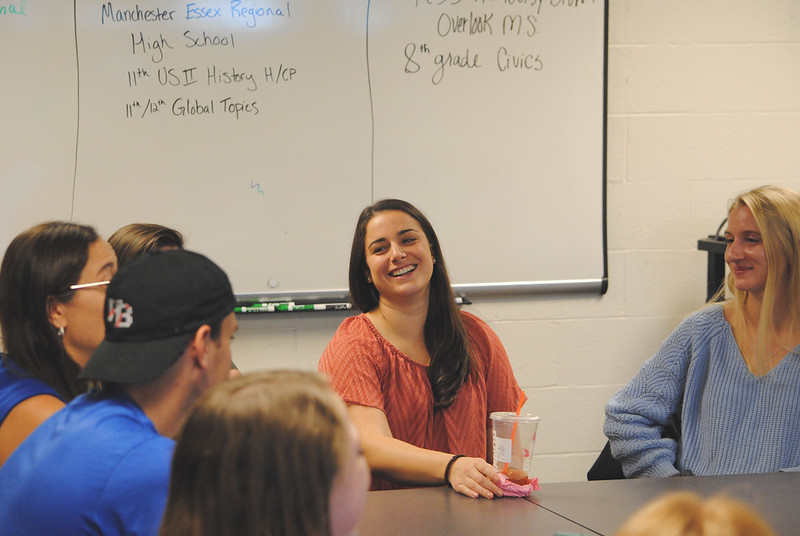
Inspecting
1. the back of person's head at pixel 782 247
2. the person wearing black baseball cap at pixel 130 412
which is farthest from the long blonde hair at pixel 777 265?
the person wearing black baseball cap at pixel 130 412

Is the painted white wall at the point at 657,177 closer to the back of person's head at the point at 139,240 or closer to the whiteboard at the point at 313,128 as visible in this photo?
the whiteboard at the point at 313,128

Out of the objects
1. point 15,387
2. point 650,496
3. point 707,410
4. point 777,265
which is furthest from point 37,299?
point 777,265

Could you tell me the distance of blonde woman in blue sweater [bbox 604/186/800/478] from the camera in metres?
2.12

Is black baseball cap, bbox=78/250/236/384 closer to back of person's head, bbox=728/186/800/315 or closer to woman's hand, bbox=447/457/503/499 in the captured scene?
woman's hand, bbox=447/457/503/499

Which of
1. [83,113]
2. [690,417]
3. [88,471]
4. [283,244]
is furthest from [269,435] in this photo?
[83,113]

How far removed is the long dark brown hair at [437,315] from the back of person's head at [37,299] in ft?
2.69

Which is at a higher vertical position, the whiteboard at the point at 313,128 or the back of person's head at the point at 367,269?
the whiteboard at the point at 313,128

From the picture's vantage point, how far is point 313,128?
2902 mm

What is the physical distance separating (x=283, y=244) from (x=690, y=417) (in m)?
1.45

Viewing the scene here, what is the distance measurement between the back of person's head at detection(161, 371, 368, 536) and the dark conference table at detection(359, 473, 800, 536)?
2.11 feet

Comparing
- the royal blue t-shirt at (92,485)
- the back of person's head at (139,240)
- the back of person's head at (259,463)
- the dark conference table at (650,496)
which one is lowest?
the dark conference table at (650,496)

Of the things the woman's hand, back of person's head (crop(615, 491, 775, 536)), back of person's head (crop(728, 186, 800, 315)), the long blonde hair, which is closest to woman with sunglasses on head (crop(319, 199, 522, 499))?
the woman's hand

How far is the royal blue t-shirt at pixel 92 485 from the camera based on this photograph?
1.10m

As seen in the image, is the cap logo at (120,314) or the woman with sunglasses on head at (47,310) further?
the woman with sunglasses on head at (47,310)
